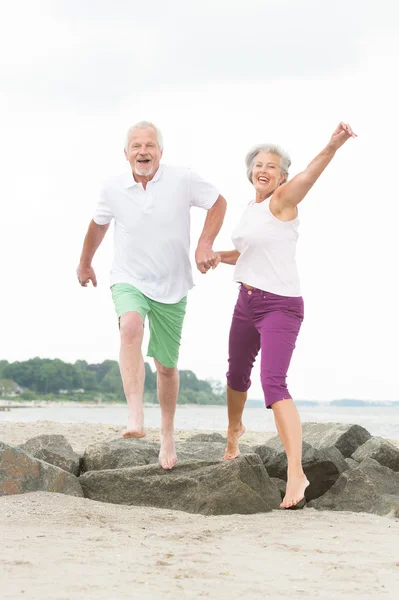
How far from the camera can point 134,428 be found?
537cm

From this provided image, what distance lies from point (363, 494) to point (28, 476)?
2548 mm

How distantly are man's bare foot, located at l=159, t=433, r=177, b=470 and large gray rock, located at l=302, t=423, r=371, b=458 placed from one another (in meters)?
2.23

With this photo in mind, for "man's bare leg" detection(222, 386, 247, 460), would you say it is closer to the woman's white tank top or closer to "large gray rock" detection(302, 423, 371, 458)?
the woman's white tank top

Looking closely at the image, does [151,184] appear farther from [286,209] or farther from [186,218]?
[286,209]

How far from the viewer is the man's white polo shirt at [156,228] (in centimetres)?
587

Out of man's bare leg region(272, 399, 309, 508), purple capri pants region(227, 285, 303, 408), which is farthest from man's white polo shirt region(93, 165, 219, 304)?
man's bare leg region(272, 399, 309, 508)

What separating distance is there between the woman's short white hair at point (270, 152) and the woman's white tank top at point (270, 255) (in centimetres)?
33

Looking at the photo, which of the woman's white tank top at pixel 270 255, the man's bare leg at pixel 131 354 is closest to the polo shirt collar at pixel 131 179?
the woman's white tank top at pixel 270 255

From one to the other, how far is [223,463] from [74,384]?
90.3 meters

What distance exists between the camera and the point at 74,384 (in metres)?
94.9

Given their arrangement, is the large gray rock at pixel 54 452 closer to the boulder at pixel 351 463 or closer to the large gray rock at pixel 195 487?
the large gray rock at pixel 195 487

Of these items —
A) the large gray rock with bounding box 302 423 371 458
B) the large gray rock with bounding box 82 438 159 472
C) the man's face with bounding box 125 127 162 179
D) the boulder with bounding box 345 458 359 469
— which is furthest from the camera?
the large gray rock with bounding box 302 423 371 458

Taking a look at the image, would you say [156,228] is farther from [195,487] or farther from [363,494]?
[363,494]

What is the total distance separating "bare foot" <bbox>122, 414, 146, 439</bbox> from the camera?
5.35 metres
